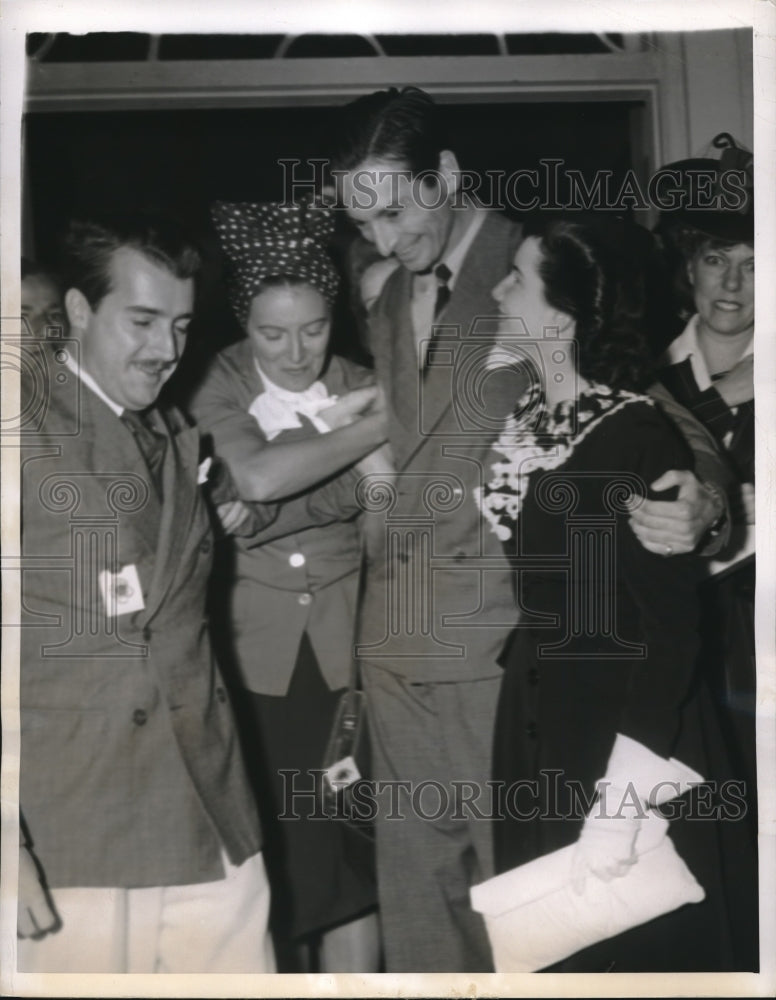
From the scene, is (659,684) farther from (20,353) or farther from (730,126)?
(20,353)

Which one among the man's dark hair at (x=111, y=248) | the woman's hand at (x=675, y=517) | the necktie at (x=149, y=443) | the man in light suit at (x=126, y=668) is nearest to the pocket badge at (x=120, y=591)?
the man in light suit at (x=126, y=668)

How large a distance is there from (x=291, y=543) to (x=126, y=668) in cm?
47

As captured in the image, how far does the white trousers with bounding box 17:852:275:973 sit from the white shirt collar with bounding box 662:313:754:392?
151cm

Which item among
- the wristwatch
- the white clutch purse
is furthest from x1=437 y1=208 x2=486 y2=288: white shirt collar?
the white clutch purse

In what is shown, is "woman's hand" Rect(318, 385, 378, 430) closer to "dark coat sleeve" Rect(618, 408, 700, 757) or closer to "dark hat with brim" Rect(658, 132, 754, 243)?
"dark coat sleeve" Rect(618, 408, 700, 757)

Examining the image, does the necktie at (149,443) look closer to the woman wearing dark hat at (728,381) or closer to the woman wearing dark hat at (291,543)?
the woman wearing dark hat at (291,543)

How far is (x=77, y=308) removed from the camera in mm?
2246

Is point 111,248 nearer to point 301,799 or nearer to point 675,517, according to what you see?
point 301,799

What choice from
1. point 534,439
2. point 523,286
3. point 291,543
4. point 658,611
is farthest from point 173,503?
point 658,611

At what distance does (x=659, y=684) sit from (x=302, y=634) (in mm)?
831

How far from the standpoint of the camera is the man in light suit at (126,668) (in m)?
2.23

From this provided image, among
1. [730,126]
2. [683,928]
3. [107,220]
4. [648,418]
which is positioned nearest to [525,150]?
[730,126]

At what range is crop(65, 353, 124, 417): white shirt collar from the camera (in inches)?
88.8

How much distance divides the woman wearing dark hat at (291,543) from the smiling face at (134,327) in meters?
0.11
